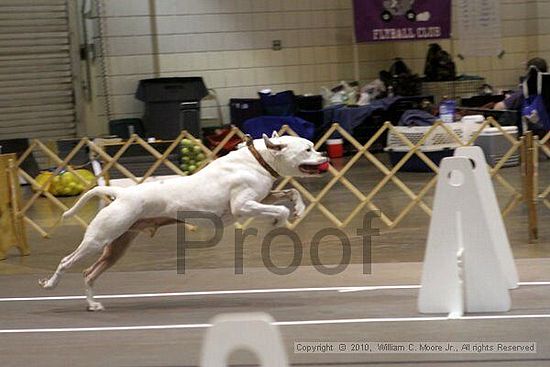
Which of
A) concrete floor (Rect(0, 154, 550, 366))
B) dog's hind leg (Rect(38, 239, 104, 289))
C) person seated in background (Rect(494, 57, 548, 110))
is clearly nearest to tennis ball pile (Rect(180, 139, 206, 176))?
concrete floor (Rect(0, 154, 550, 366))

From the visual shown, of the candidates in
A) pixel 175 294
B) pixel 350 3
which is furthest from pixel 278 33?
pixel 175 294

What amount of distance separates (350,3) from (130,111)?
445cm

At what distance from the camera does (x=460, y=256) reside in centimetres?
596

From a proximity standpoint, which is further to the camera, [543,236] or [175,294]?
[543,236]

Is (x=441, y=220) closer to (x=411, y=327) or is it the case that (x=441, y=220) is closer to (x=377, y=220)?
(x=411, y=327)

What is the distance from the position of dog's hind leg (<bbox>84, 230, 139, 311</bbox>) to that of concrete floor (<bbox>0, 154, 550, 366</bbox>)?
107mm

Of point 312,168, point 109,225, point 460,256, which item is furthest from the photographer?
point 312,168

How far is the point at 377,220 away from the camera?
33.2 ft

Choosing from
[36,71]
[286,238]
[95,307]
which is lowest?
[286,238]

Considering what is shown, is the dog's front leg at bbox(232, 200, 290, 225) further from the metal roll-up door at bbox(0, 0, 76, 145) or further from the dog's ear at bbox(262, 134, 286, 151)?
the metal roll-up door at bbox(0, 0, 76, 145)

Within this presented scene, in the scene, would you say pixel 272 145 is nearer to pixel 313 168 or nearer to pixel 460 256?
pixel 313 168

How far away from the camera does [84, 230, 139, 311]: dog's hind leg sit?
6.69 m

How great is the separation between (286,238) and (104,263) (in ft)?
9.56

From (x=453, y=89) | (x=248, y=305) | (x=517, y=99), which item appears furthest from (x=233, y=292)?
(x=453, y=89)
